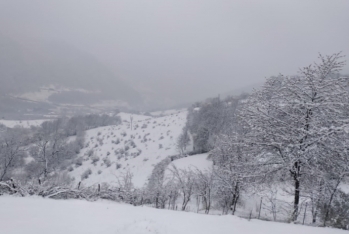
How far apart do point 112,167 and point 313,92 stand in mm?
24130

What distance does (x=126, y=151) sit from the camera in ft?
103

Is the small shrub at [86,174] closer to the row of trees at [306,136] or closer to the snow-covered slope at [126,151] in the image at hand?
the snow-covered slope at [126,151]

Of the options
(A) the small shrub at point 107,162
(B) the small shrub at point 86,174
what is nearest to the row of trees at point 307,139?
(B) the small shrub at point 86,174

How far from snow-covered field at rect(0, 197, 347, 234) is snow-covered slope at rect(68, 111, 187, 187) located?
14.3 metres

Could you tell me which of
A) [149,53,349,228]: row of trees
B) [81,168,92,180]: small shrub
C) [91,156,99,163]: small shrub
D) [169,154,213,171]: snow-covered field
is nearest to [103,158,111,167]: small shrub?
[91,156,99,163]: small shrub

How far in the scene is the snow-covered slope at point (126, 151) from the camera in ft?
80.5

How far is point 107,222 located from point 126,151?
88.7ft

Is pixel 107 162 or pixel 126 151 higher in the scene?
pixel 126 151

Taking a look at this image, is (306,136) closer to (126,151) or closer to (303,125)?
(303,125)

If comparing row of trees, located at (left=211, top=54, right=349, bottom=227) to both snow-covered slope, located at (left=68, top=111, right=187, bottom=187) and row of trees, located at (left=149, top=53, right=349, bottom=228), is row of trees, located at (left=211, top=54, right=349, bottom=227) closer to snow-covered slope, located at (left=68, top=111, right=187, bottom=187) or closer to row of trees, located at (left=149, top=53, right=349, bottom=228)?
row of trees, located at (left=149, top=53, right=349, bottom=228)

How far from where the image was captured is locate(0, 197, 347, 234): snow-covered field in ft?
14.5

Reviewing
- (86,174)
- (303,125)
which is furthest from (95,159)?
(303,125)

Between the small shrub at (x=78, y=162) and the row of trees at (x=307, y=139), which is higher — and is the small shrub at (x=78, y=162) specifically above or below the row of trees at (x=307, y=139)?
below

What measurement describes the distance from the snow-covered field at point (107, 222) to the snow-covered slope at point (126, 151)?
14292mm
